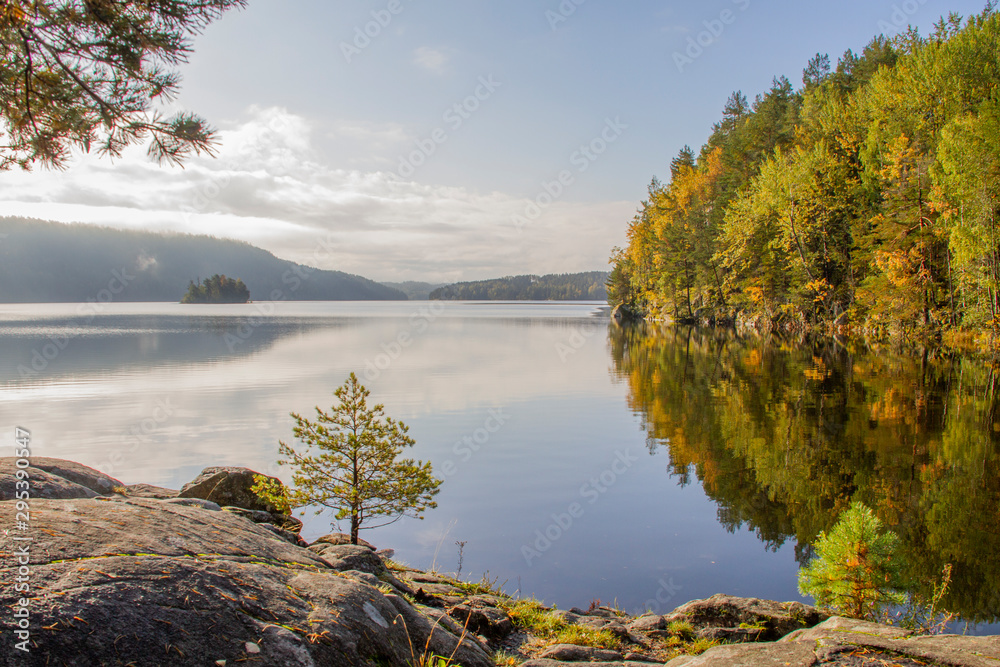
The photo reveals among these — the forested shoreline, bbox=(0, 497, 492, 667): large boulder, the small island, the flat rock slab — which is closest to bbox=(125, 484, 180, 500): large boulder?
bbox=(0, 497, 492, 667): large boulder

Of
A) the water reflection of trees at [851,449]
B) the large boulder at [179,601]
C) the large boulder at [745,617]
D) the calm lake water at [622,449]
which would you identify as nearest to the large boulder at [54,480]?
the large boulder at [179,601]

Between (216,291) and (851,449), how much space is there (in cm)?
18316

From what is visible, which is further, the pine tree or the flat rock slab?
the pine tree

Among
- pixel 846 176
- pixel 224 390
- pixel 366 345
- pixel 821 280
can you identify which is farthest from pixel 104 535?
pixel 846 176

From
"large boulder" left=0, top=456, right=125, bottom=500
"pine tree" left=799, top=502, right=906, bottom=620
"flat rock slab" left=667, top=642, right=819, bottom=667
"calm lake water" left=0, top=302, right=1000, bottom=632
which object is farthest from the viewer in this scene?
"calm lake water" left=0, top=302, right=1000, bottom=632

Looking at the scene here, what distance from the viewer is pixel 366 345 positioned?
43969mm

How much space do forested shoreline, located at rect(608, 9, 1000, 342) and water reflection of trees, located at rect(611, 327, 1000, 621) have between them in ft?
31.6

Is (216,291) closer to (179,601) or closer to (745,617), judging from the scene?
(745,617)

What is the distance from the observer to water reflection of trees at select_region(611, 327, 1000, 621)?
9.10 m

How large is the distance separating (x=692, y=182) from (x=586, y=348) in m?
44.7

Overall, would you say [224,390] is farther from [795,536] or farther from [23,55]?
[795,536]

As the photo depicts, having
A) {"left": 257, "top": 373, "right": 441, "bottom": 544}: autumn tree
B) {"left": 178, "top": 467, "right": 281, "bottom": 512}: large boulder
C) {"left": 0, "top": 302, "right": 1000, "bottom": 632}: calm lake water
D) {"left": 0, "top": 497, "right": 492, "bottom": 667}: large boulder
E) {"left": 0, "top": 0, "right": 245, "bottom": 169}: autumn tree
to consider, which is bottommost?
{"left": 0, "top": 302, "right": 1000, "bottom": 632}: calm lake water

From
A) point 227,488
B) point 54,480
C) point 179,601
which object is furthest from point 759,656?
point 227,488

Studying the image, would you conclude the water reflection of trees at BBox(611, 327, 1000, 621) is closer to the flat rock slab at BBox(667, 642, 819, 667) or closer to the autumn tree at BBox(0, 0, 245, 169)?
the flat rock slab at BBox(667, 642, 819, 667)
